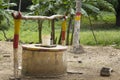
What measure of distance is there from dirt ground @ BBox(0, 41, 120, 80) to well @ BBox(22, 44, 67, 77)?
24 centimetres

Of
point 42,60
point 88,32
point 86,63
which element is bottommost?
point 88,32

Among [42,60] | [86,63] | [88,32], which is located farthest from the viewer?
[88,32]

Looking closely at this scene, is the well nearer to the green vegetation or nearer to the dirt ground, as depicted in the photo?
the dirt ground

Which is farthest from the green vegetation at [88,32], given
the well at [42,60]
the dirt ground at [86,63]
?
the well at [42,60]

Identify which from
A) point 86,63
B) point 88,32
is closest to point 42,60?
point 86,63

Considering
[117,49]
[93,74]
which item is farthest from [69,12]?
[93,74]

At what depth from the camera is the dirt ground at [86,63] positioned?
22.1 feet

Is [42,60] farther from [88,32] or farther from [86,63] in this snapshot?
[88,32]

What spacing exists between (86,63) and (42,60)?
2370 millimetres

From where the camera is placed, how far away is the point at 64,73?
656cm

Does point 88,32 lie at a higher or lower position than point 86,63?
lower

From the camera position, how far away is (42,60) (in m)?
6.20

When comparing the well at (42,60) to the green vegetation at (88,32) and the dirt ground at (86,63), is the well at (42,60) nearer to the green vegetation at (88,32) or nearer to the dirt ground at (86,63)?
the dirt ground at (86,63)

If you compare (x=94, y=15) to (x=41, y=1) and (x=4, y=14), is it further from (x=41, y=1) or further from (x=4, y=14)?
(x=4, y=14)
